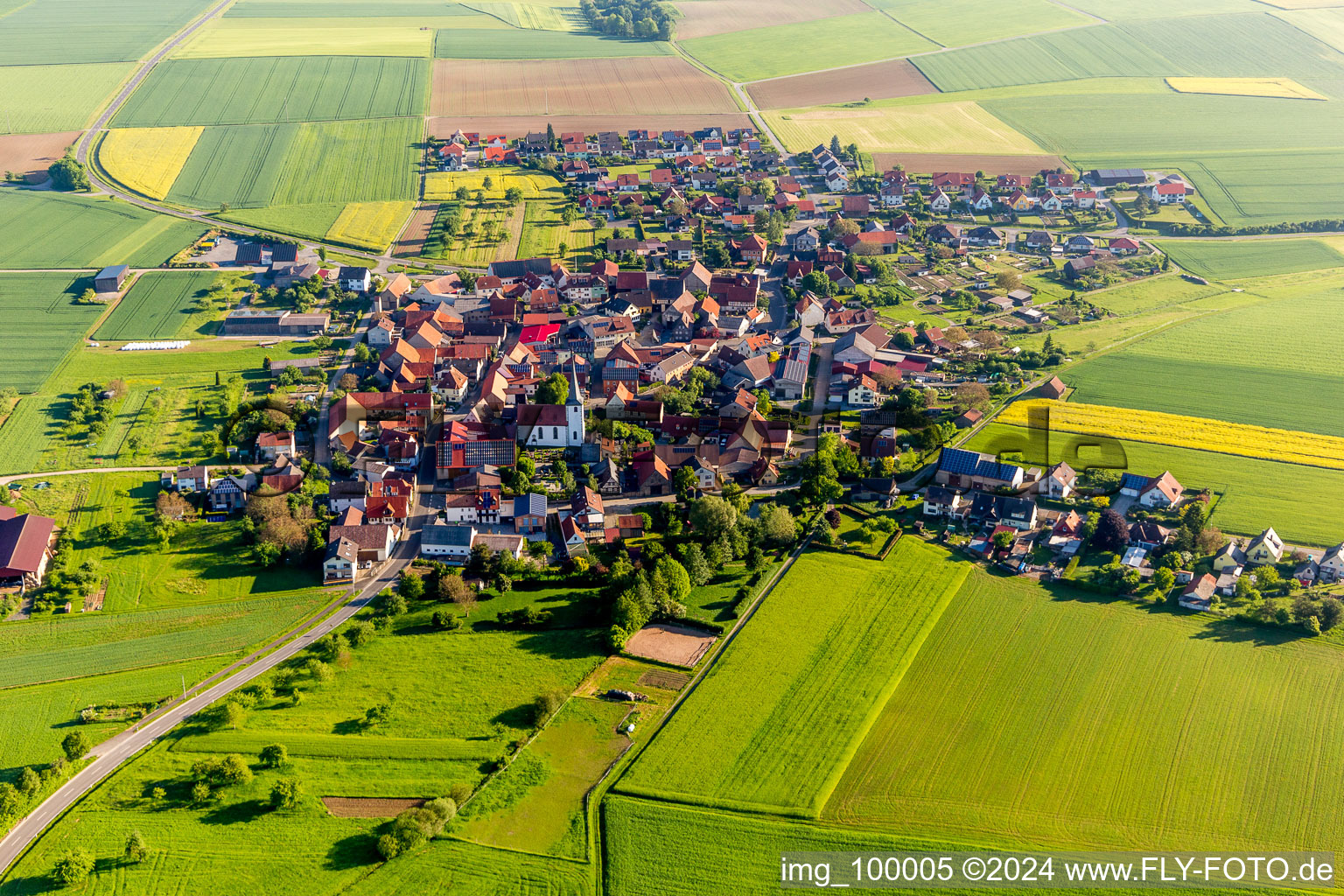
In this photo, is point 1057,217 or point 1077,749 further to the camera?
point 1057,217

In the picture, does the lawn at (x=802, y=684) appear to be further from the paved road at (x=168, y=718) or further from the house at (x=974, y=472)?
the paved road at (x=168, y=718)

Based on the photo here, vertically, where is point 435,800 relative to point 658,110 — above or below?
below

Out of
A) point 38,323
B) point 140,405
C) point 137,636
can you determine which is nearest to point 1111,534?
point 137,636

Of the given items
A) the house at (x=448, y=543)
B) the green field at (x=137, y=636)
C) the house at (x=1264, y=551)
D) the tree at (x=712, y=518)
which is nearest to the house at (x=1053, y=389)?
the house at (x=1264, y=551)

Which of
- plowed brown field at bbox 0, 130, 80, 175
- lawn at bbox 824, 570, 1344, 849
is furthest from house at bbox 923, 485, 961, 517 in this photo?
plowed brown field at bbox 0, 130, 80, 175

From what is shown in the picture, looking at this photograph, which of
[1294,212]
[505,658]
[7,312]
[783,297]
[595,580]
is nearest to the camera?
[505,658]

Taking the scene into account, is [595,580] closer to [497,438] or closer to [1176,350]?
[497,438]

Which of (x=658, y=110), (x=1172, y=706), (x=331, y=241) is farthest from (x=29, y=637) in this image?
(x=658, y=110)
